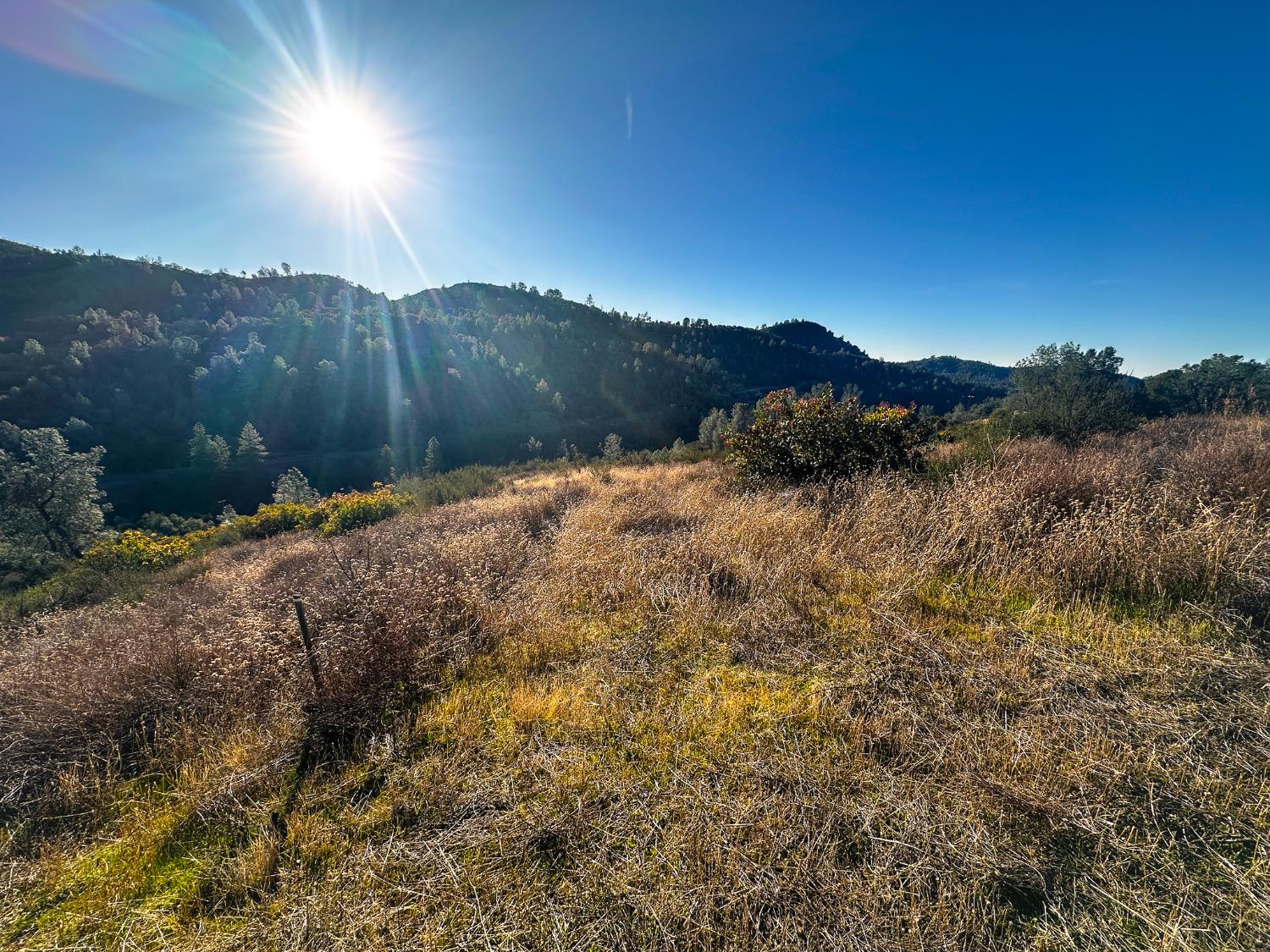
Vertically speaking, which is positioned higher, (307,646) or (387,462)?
(307,646)

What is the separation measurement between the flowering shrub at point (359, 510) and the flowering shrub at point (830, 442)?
9.74m

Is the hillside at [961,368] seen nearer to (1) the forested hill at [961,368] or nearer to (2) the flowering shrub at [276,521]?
(1) the forested hill at [961,368]

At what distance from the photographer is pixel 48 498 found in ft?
Answer: 70.7

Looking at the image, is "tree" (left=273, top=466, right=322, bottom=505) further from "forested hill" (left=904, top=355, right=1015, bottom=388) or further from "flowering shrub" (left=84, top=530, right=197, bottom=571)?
"forested hill" (left=904, top=355, right=1015, bottom=388)

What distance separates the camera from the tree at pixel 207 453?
5325 cm

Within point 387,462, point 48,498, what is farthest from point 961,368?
point 48,498

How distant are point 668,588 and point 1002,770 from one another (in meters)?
2.56

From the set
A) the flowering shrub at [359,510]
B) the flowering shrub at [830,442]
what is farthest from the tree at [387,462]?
the flowering shrub at [830,442]

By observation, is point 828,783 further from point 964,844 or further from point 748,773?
point 964,844

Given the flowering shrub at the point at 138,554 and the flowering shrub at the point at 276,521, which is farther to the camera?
the flowering shrub at the point at 276,521

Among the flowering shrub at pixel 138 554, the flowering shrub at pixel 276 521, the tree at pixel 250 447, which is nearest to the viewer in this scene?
the flowering shrub at pixel 138 554

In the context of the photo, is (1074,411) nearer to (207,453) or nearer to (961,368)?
(207,453)

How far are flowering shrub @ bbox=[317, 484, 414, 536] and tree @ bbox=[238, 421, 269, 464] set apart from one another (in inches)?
2234

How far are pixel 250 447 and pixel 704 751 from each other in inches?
Result: 2830
